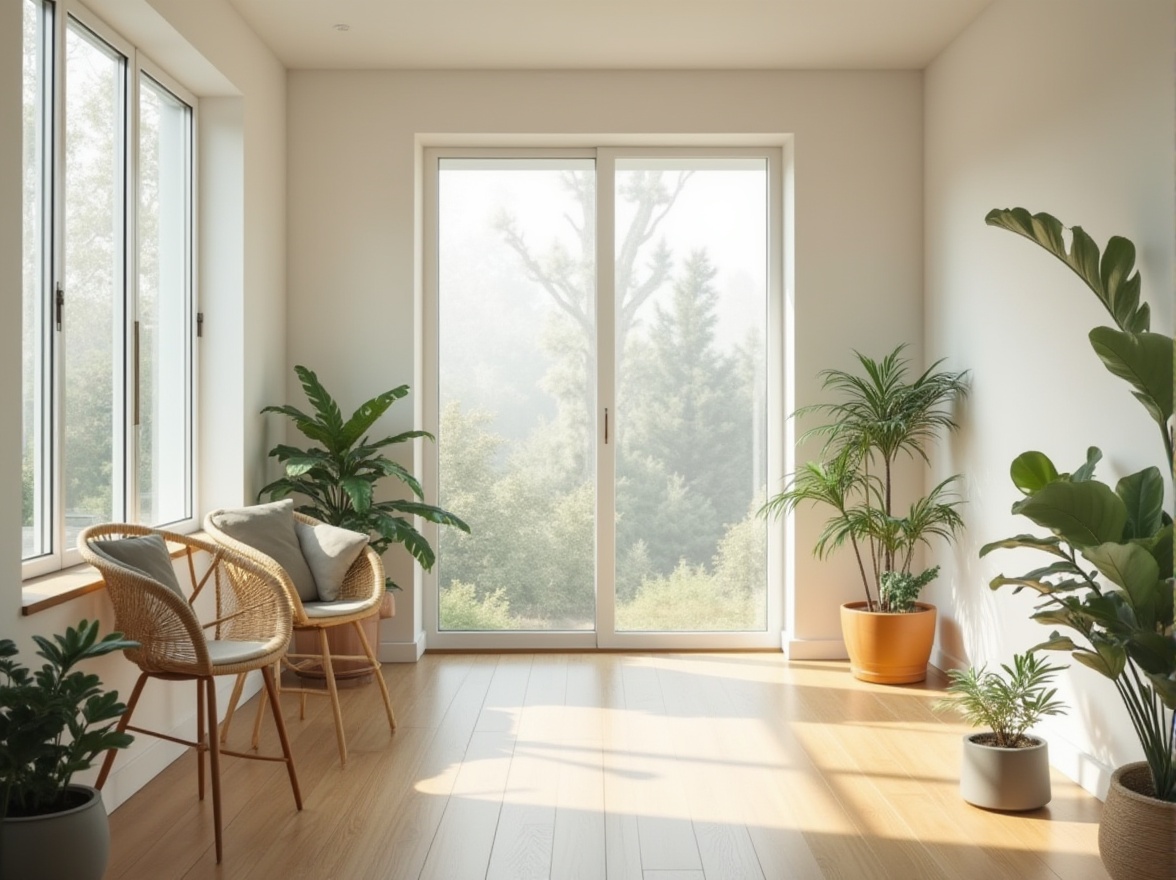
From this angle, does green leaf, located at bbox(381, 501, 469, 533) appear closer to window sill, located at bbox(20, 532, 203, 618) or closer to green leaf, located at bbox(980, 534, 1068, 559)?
window sill, located at bbox(20, 532, 203, 618)

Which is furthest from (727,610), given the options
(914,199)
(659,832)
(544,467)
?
(659,832)

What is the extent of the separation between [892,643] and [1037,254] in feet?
5.91

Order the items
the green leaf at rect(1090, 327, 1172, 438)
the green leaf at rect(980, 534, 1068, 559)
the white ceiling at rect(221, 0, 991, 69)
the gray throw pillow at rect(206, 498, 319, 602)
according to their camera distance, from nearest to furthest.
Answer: the green leaf at rect(1090, 327, 1172, 438) → the green leaf at rect(980, 534, 1068, 559) → the gray throw pillow at rect(206, 498, 319, 602) → the white ceiling at rect(221, 0, 991, 69)

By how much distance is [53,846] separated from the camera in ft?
7.67

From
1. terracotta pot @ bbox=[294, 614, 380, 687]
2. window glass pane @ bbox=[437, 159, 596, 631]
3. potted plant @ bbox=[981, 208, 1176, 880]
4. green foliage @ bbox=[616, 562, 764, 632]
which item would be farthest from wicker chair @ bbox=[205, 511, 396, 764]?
potted plant @ bbox=[981, 208, 1176, 880]

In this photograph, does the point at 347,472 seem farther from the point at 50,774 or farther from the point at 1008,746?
the point at 1008,746

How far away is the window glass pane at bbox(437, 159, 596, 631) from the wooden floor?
2.71ft

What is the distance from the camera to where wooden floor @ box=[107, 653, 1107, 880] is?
295cm

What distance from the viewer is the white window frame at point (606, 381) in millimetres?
5645

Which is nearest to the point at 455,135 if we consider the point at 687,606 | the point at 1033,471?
the point at 687,606

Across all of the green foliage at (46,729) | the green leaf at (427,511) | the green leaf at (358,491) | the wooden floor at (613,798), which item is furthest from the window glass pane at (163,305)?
the green foliage at (46,729)

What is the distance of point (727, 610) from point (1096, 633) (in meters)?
2.91

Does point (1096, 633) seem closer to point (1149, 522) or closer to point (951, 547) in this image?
point (1149, 522)

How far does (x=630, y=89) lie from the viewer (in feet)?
17.9
